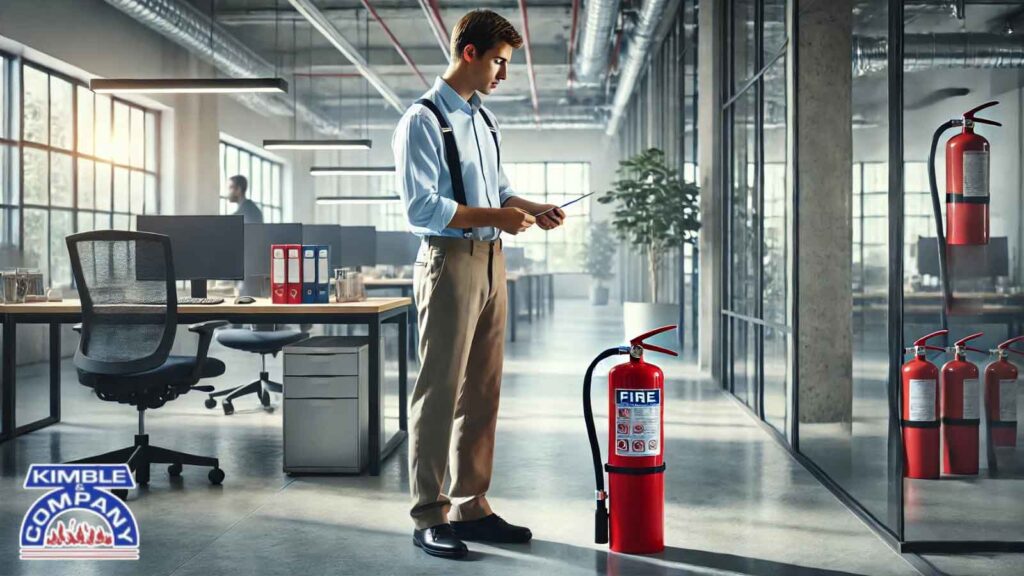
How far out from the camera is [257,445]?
4516 millimetres

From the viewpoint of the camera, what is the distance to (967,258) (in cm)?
357

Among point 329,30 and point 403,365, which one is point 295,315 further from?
point 329,30

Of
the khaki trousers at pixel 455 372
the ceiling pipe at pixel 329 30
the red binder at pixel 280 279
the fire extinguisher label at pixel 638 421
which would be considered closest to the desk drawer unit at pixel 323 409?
the red binder at pixel 280 279

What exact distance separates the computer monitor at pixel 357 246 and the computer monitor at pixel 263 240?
1.63 metres

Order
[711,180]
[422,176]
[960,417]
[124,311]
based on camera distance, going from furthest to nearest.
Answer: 1. [711,180]
2. [960,417]
3. [124,311]
4. [422,176]

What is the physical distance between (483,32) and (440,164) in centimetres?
43

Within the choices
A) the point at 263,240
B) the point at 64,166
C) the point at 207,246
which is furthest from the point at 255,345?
the point at 64,166

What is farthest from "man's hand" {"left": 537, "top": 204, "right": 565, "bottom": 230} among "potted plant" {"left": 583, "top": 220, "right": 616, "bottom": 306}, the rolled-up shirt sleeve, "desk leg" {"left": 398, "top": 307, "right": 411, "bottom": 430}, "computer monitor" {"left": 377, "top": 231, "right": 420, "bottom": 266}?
"potted plant" {"left": 583, "top": 220, "right": 616, "bottom": 306}

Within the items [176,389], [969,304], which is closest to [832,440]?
[969,304]

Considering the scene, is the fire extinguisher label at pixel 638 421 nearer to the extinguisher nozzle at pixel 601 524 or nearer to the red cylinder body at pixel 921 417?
the extinguisher nozzle at pixel 601 524

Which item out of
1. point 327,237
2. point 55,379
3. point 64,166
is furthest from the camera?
point 64,166

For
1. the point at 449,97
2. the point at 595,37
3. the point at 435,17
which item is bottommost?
the point at 449,97

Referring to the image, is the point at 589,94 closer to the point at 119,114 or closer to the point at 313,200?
the point at 313,200

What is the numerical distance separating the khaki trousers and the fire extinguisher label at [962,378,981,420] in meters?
2.15
